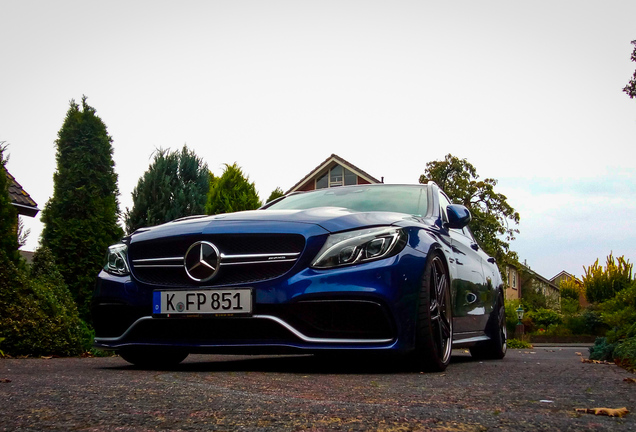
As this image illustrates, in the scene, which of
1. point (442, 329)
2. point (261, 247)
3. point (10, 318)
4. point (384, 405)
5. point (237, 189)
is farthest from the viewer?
point (237, 189)

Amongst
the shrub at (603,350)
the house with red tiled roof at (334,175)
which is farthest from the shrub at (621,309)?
the house with red tiled roof at (334,175)

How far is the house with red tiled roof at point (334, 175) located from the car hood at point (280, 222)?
34.4m

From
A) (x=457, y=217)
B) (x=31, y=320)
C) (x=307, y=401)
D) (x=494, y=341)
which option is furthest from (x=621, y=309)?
(x=31, y=320)

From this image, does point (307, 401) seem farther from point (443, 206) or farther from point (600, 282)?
point (600, 282)

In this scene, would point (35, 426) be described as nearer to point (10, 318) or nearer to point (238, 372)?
point (238, 372)

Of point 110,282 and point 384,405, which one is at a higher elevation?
point 110,282

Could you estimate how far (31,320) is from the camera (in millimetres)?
7008

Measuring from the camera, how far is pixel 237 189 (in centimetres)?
1681

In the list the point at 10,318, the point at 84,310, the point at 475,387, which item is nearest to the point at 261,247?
the point at 475,387

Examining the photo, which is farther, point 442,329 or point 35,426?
point 442,329

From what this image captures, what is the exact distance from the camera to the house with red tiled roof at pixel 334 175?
3984 cm

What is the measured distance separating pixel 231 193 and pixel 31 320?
9.87 meters

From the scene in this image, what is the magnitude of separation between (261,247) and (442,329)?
1.32m

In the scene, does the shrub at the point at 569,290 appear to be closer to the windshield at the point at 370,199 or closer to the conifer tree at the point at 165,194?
the conifer tree at the point at 165,194
